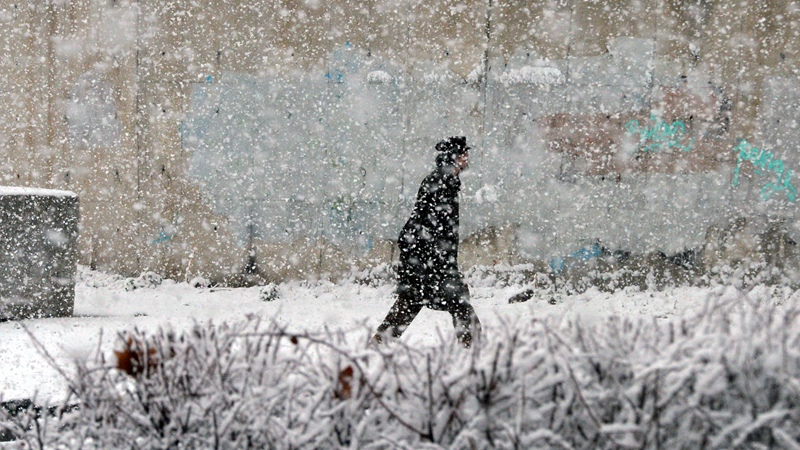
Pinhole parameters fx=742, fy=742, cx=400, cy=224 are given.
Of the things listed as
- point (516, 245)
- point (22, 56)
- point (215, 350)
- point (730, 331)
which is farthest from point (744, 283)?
point (22, 56)

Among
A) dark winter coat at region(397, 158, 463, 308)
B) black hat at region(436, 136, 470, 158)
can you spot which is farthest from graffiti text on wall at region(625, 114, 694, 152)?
dark winter coat at region(397, 158, 463, 308)

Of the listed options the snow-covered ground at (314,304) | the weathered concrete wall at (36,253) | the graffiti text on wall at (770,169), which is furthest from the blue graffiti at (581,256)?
the weathered concrete wall at (36,253)

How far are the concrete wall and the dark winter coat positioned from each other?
313 cm

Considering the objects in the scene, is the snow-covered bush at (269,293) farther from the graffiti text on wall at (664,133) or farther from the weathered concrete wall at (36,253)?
the graffiti text on wall at (664,133)

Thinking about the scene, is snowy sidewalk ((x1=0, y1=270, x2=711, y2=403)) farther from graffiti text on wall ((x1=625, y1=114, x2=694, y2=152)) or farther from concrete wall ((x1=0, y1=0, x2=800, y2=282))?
graffiti text on wall ((x1=625, y1=114, x2=694, y2=152))

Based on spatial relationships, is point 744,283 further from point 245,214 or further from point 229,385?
point 229,385

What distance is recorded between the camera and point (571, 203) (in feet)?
27.6

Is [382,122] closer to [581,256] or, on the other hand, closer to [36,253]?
[581,256]

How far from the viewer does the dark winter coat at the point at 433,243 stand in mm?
5246

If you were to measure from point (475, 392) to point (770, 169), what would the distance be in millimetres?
7556

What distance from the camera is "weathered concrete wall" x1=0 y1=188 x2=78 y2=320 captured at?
660 centimetres

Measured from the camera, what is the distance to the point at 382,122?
854 centimetres

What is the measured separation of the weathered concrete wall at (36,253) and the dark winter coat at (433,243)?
11.4 ft

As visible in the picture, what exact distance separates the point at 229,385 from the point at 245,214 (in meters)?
7.00
